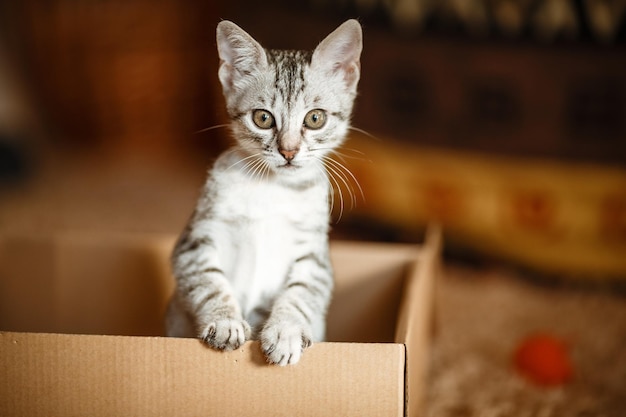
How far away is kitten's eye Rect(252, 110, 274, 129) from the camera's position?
1.19 meters

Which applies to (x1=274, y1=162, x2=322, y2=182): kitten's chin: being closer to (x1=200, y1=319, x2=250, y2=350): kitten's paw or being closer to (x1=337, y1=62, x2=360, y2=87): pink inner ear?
(x1=337, y1=62, x2=360, y2=87): pink inner ear

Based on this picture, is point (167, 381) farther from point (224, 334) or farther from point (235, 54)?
point (235, 54)

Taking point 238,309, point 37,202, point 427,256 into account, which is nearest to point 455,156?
point 427,256

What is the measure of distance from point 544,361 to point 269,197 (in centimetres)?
89

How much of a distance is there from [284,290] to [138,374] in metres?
0.33

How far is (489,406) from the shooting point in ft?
4.97

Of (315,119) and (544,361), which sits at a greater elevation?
(315,119)

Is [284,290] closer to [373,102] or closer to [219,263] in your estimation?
[219,263]

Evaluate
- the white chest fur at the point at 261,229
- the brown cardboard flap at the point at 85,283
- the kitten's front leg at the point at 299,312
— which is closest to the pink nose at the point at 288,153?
the white chest fur at the point at 261,229

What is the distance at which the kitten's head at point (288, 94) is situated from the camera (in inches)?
45.9

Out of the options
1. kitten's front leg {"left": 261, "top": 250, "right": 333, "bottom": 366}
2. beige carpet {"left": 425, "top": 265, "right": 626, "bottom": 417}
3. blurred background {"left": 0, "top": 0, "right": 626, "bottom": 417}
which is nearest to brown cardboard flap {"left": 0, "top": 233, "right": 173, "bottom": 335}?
blurred background {"left": 0, "top": 0, "right": 626, "bottom": 417}

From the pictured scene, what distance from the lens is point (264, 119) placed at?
1.19 m

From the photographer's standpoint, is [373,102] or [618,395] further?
[373,102]

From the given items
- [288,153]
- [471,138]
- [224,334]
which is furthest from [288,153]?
[471,138]
